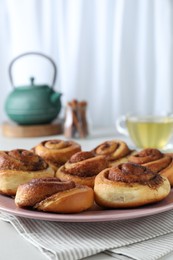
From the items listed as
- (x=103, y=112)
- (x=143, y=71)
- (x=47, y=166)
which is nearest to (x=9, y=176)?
(x=47, y=166)

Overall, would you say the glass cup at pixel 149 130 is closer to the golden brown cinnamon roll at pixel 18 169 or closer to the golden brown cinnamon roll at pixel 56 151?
the golden brown cinnamon roll at pixel 56 151

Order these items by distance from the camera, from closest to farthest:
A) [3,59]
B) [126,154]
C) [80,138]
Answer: [126,154] → [80,138] → [3,59]

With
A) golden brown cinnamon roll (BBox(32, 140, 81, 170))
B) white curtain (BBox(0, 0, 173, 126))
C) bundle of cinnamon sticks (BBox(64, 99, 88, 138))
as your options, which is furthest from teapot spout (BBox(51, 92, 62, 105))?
golden brown cinnamon roll (BBox(32, 140, 81, 170))

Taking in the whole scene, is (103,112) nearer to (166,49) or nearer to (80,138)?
(166,49)

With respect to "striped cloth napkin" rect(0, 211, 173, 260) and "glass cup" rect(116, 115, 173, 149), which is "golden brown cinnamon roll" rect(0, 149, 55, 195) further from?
"glass cup" rect(116, 115, 173, 149)

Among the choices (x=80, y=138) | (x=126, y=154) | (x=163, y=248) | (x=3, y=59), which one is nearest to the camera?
(x=163, y=248)

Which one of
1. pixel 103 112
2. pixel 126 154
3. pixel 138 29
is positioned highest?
pixel 138 29

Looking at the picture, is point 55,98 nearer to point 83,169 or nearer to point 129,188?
point 83,169
